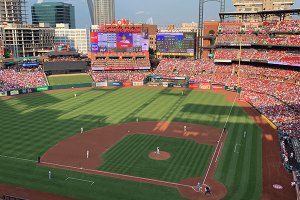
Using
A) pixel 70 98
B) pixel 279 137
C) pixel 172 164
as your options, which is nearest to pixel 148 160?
pixel 172 164

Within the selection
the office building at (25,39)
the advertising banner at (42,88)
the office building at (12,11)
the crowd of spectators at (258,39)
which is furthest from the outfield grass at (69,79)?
the office building at (12,11)

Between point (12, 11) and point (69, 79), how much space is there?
11514 cm

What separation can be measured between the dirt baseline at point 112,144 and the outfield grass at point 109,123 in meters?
1.12

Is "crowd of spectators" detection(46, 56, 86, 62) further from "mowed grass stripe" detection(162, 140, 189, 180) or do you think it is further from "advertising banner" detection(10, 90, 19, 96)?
"mowed grass stripe" detection(162, 140, 189, 180)

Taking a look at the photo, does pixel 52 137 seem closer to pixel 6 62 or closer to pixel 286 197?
pixel 286 197

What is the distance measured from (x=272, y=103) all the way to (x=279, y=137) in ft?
55.9

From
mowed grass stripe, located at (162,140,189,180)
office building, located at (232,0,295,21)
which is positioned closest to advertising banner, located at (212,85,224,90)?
mowed grass stripe, located at (162,140,189,180)

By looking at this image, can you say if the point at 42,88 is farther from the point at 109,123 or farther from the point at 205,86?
the point at 205,86

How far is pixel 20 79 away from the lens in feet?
275

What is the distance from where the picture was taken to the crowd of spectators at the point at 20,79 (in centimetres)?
7905

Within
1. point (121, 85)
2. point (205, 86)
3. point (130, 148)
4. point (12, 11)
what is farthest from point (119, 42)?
point (12, 11)

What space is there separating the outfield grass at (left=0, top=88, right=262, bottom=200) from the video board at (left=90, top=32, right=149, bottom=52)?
20036 millimetres

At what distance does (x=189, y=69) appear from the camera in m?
95.1

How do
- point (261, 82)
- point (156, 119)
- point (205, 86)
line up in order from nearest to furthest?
point (156, 119) < point (261, 82) < point (205, 86)
